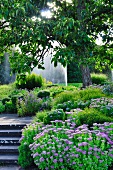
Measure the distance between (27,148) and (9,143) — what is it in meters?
0.90

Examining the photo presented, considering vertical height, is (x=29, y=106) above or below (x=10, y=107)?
above

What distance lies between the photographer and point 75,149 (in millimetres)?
4102

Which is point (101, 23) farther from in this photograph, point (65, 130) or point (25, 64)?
point (65, 130)

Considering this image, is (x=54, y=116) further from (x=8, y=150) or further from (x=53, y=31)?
(x=53, y=31)

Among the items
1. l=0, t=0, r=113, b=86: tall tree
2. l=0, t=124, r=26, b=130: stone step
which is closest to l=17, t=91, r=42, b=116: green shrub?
l=0, t=0, r=113, b=86: tall tree

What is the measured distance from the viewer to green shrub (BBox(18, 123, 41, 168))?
4844 mm

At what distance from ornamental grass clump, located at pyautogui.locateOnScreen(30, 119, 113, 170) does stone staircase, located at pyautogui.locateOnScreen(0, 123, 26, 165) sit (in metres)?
0.91

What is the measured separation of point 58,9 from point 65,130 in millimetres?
6231

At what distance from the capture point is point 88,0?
31.7 feet

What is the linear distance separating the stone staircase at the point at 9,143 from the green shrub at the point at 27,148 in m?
0.30

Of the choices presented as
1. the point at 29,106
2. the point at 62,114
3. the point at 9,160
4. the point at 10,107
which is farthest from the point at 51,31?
the point at 10,107

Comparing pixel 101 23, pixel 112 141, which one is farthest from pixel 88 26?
pixel 112 141

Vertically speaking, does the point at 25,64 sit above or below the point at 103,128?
above

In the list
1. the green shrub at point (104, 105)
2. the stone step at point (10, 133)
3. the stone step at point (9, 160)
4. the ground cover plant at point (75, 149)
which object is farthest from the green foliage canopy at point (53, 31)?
the stone step at point (9, 160)
